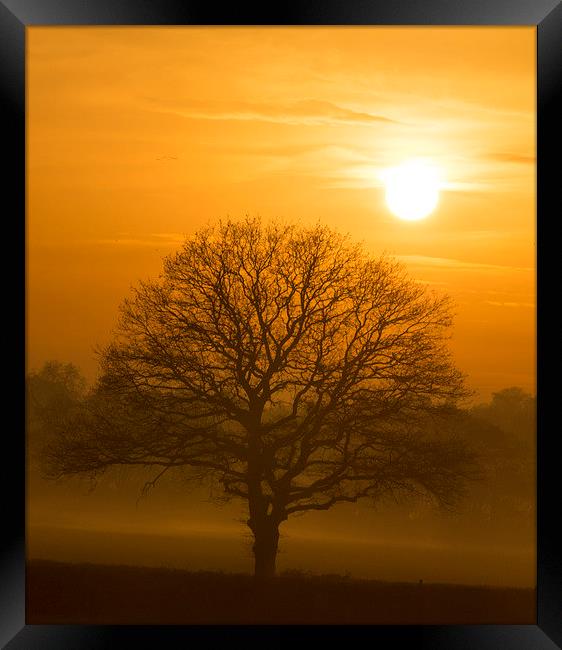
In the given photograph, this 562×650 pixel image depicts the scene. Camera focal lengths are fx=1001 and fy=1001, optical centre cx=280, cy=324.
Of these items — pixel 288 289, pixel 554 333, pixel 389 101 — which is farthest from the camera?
pixel 288 289

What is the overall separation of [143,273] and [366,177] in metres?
1.98

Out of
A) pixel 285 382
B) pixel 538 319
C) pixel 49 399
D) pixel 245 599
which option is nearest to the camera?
pixel 538 319

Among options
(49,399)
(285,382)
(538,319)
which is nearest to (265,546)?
(285,382)

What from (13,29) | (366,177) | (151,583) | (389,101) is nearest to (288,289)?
(366,177)

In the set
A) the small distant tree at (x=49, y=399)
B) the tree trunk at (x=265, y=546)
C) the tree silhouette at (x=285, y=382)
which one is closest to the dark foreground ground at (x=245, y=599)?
the tree trunk at (x=265, y=546)

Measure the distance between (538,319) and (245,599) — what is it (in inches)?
129

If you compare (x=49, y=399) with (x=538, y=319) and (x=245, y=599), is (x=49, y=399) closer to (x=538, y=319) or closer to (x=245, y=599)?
(x=245, y=599)

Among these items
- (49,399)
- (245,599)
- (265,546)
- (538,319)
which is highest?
(538,319)

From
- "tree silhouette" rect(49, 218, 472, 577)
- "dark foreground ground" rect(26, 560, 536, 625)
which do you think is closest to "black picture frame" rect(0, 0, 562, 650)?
"dark foreground ground" rect(26, 560, 536, 625)

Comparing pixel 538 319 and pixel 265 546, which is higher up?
pixel 538 319

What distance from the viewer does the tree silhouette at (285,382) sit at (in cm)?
886

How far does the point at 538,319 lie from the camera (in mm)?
6488

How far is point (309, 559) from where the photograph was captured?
329 inches

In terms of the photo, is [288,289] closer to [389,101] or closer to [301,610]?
[389,101]
